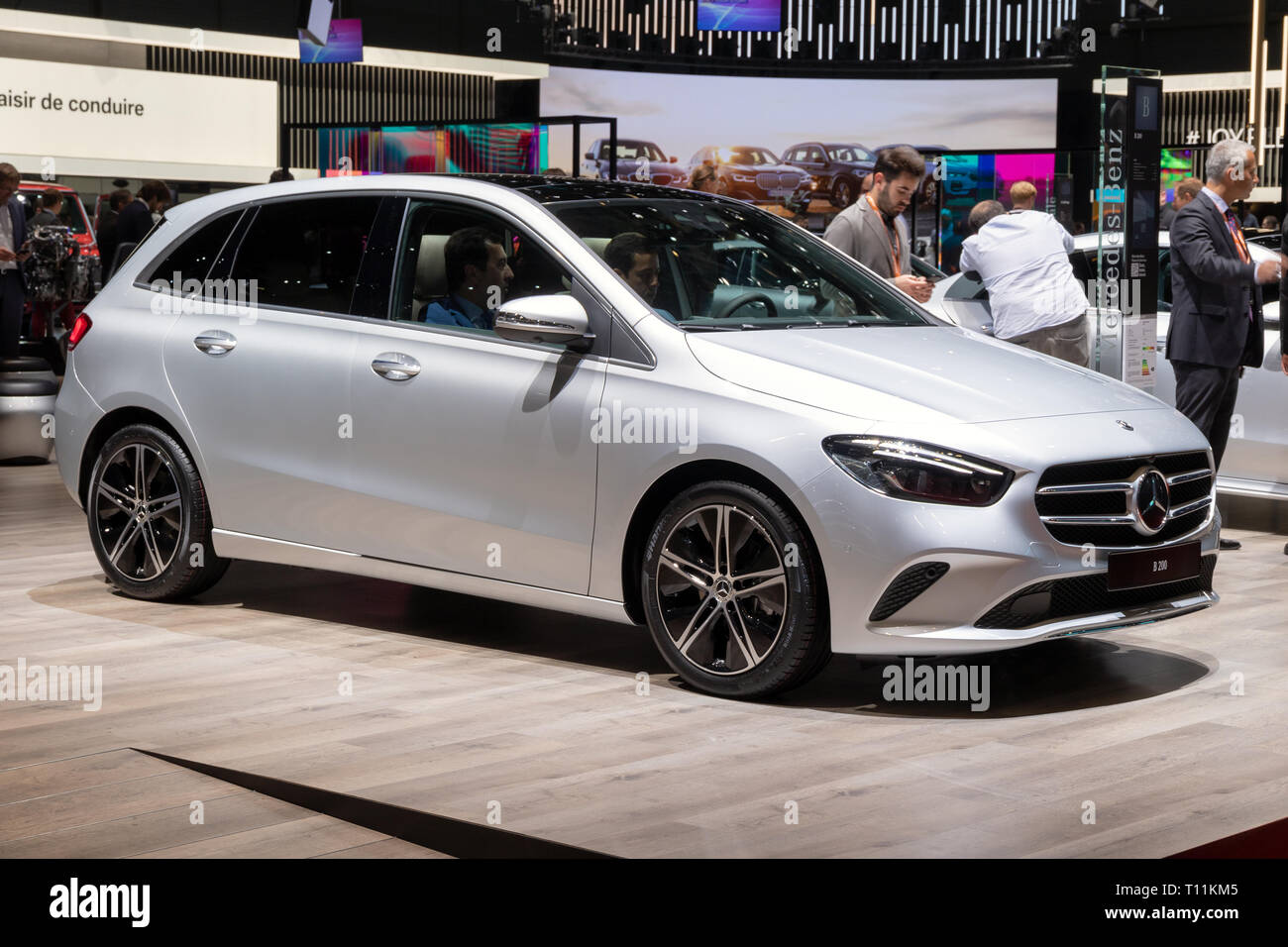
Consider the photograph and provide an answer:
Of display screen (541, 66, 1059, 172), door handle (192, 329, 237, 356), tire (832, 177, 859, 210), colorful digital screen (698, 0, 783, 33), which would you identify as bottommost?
door handle (192, 329, 237, 356)

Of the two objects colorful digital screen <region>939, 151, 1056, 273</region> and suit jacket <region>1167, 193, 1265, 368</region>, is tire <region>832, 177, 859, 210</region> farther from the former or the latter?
suit jacket <region>1167, 193, 1265, 368</region>

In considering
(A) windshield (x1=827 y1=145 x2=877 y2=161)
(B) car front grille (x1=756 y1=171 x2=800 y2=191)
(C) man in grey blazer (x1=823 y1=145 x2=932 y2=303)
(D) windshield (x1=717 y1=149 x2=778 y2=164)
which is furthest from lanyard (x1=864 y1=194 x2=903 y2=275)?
(A) windshield (x1=827 y1=145 x2=877 y2=161)

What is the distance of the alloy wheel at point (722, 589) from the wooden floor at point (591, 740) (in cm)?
18

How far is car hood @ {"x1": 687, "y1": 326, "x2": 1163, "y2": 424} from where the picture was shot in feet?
16.2

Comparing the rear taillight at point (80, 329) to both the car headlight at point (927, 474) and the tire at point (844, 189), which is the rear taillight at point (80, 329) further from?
the tire at point (844, 189)

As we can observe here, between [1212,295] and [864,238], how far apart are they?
1.75m

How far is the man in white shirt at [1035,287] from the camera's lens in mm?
8219

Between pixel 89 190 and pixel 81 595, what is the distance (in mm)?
17434

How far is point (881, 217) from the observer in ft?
25.2

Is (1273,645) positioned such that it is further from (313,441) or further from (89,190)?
(89,190)

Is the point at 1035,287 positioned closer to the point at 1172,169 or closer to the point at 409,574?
the point at 409,574

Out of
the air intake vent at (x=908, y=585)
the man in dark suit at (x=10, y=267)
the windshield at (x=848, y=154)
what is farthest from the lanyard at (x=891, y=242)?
the windshield at (x=848, y=154)

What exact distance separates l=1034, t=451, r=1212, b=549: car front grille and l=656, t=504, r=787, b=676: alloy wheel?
2.63 ft

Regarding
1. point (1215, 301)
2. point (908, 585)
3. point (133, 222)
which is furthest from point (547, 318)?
point (133, 222)
